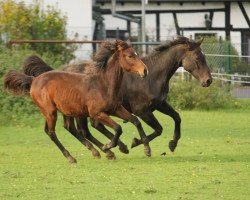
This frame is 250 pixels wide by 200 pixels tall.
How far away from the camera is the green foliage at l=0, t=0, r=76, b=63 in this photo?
31375 millimetres

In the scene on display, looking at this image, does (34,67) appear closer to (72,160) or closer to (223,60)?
(72,160)

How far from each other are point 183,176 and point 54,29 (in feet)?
67.6

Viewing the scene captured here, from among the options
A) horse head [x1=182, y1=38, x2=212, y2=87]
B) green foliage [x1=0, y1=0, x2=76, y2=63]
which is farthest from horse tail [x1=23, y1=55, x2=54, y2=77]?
green foliage [x1=0, y1=0, x2=76, y2=63]

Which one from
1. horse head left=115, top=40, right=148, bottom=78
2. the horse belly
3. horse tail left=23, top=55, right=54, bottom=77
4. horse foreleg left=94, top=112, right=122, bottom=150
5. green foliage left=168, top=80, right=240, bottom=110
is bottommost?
green foliage left=168, top=80, right=240, bottom=110

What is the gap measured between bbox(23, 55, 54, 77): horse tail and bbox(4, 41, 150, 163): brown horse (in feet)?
3.14

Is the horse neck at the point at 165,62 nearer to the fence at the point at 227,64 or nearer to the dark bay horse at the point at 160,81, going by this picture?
the dark bay horse at the point at 160,81

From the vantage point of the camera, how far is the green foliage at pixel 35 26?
31.4 metres

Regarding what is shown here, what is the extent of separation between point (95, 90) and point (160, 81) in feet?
5.28

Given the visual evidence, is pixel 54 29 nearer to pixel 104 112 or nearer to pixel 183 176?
pixel 104 112

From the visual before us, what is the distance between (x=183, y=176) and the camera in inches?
537

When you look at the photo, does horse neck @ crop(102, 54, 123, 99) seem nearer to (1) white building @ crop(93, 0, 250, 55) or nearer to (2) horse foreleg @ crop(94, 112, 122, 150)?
(2) horse foreleg @ crop(94, 112, 122, 150)

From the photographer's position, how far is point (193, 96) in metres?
28.8

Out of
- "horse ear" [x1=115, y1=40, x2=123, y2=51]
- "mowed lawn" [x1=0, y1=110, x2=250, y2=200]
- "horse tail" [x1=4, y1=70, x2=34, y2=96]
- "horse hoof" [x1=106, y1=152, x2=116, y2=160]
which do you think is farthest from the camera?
"horse tail" [x1=4, y1=70, x2=34, y2=96]

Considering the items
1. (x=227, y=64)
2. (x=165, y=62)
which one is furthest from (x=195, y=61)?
(x=227, y=64)
